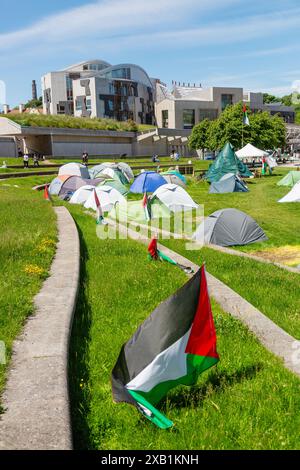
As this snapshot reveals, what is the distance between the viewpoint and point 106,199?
2144cm

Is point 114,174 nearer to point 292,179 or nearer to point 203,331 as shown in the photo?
point 292,179

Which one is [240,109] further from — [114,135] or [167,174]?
[167,174]

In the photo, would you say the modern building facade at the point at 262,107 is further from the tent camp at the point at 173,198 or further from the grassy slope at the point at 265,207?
the tent camp at the point at 173,198

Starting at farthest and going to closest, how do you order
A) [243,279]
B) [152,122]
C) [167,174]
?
[152,122]
[167,174]
[243,279]

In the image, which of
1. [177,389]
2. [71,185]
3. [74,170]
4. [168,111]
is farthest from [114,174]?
[168,111]

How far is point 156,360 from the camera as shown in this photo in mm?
4309

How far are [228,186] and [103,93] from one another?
69.7m

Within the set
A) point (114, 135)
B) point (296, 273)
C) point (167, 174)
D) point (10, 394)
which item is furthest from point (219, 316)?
point (114, 135)

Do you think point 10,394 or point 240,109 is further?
point 240,109

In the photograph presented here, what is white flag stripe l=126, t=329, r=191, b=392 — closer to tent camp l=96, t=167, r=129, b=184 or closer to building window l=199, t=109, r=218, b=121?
tent camp l=96, t=167, r=129, b=184

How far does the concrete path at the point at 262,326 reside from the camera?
5566 millimetres

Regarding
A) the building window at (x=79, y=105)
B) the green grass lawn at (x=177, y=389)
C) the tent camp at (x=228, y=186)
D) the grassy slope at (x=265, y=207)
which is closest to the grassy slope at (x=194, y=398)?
the green grass lawn at (x=177, y=389)

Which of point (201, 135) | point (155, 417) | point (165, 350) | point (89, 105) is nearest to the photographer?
point (155, 417)

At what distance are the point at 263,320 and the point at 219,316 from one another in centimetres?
63
